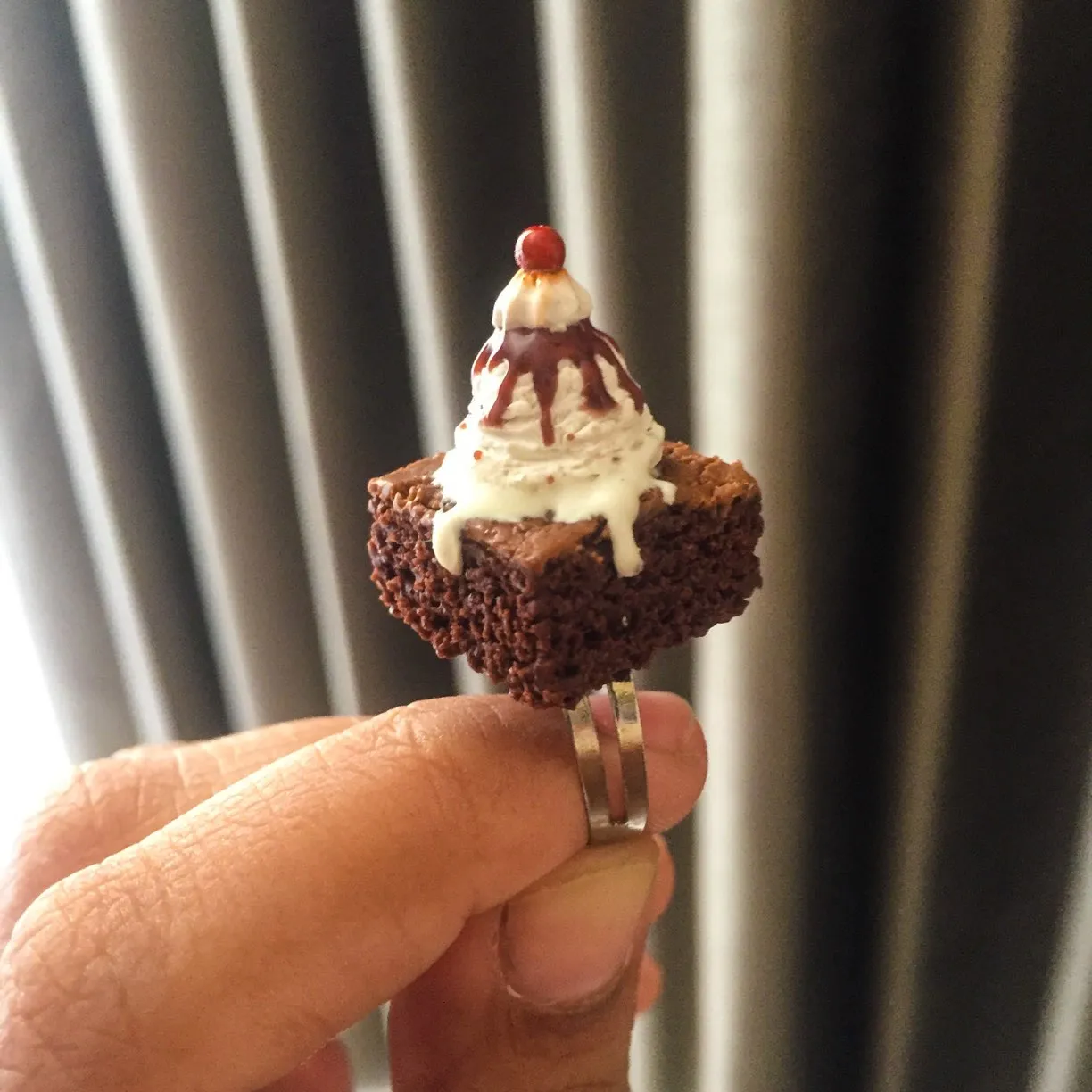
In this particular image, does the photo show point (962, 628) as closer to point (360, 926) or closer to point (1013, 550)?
point (1013, 550)

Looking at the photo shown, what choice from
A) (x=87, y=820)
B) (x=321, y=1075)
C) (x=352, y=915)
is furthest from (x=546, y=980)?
(x=87, y=820)

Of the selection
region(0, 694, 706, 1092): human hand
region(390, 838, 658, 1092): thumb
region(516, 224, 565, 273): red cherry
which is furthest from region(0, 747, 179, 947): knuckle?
region(516, 224, 565, 273): red cherry

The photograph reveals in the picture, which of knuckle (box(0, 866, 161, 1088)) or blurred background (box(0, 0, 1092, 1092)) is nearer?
knuckle (box(0, 866, 161, 1088))

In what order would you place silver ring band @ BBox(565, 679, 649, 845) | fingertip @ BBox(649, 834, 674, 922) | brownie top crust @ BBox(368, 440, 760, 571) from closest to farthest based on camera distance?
brownie top crust @ BBox(368, 440, 760, 571) → silver ring band @ BBox(565, 679, 649, 845) → fingertip @ BBox(649, 834, 674, 922)

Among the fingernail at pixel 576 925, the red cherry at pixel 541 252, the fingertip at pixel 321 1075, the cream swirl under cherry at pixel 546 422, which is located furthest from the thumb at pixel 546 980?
the red cherry at pixel 541 252

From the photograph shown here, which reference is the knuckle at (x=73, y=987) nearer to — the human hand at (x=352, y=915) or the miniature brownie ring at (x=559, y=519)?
the human hand at (x=352, y=915)

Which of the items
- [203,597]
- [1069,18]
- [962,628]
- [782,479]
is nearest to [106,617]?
[203,597]

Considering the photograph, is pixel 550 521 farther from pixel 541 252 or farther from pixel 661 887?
pixel 661 887

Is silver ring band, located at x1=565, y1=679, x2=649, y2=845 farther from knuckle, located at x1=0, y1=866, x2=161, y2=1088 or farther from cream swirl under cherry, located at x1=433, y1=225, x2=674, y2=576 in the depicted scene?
knuckle, located at x1=0, y1=866, x2=161, y2=1088
